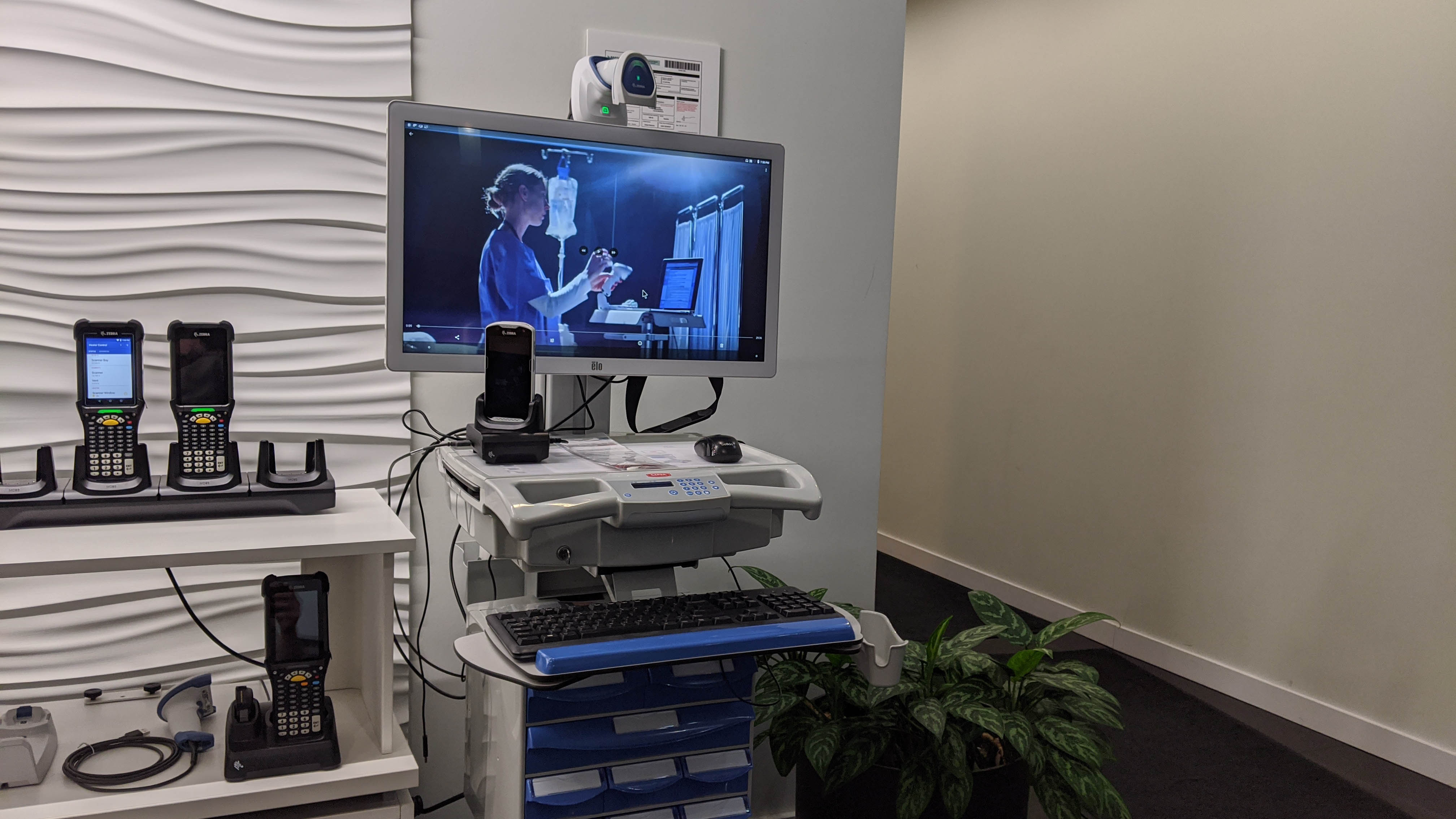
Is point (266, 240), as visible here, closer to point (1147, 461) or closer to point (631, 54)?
point (631, 54)

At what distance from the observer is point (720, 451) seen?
145 centimetres

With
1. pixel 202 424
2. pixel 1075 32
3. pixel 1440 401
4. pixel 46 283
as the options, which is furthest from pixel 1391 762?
pixel 46 283

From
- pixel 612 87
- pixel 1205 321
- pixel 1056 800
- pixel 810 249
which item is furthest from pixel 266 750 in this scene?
pixel 1205 321

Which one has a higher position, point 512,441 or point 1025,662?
point 512,441

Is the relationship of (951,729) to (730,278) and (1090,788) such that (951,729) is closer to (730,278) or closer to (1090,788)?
(1090,788)

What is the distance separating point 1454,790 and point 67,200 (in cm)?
342

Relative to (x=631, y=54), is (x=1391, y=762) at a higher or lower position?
lower

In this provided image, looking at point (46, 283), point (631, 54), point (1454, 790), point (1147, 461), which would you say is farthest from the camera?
point (1147, 461)

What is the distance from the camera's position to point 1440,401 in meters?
2.55

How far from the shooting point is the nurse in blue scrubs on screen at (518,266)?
1.45 m

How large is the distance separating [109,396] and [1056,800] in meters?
1.59

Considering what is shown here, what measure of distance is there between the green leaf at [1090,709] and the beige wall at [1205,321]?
1469 mm

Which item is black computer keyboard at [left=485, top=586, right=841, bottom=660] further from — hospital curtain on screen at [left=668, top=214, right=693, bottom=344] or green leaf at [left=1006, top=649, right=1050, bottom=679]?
green leaf at [left=1006, top=649, right=1050, bottom=679]

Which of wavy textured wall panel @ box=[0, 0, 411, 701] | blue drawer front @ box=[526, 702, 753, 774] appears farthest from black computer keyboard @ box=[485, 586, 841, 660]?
wavy textured wall panel @ box=[0, 0, 411, 701]
